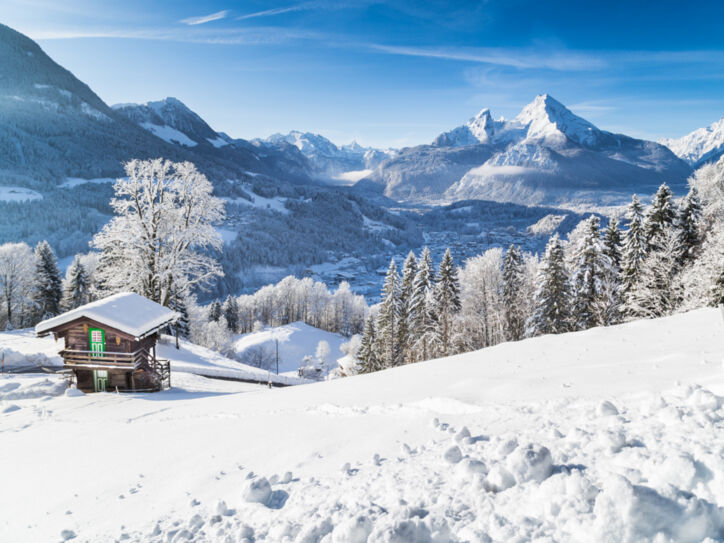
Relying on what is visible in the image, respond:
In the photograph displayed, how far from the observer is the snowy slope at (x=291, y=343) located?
67.1 m

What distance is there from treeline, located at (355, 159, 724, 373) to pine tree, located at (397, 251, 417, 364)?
11cm

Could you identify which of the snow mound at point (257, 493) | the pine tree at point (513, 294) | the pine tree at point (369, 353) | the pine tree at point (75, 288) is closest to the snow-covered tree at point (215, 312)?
the pine tree at point (75, 288)

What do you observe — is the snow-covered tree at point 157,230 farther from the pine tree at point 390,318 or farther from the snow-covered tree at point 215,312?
the snow-covered tree at point 215,312

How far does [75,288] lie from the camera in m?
48.4

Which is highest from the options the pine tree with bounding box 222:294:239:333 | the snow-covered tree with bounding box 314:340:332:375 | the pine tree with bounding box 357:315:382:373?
the pine tree with bounding box 357:315:382:373

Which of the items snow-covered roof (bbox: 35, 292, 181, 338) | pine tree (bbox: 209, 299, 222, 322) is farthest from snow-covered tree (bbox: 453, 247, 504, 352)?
pine tree (bbox: 209, 299, 222, 322)

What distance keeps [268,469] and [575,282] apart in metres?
30.3

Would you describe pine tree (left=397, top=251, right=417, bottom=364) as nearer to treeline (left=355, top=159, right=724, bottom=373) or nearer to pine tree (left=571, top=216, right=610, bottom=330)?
treeline (left=355, top=159, right=724, bottom=373)

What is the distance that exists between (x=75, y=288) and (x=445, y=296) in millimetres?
47471

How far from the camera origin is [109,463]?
7660mm

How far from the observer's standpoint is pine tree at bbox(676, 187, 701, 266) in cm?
2775

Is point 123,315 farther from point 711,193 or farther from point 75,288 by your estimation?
point 711,193

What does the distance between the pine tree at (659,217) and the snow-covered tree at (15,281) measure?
6716 centimetres

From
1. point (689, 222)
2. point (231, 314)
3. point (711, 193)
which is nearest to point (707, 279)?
point (689, 222)
